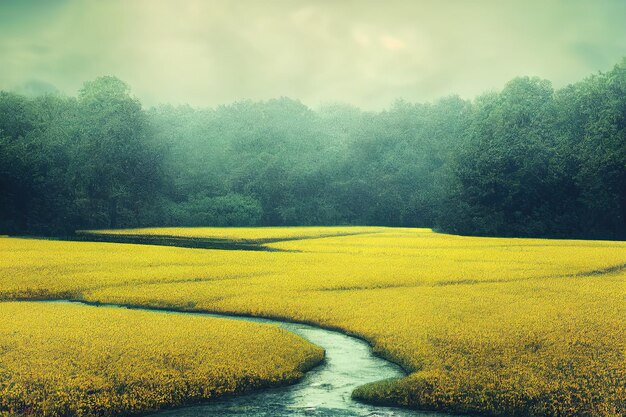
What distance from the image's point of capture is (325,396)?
1062 cm

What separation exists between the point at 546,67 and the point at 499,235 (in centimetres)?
3596

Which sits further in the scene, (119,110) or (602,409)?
(119,110)

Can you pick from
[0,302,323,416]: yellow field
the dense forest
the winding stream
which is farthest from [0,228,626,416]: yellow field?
the dense forest

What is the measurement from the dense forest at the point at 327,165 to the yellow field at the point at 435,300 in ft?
80.2

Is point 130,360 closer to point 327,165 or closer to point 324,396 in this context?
point 324,396

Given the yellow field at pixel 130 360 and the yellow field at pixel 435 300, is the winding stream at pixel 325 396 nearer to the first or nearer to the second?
the yellow field at pixel 130 360

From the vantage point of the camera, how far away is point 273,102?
10088cm

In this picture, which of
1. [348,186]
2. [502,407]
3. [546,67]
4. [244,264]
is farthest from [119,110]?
[502,407]

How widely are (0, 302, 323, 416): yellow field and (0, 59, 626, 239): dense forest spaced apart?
5145cm

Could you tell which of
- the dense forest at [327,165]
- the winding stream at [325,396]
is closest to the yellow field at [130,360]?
the winding stream at [325,396]

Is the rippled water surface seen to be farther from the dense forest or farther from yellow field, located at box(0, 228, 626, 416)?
the dense forest

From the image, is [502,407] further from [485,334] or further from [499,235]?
[499,235]

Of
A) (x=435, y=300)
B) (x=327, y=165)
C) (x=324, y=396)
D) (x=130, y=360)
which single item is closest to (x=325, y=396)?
(x=324, y=396)

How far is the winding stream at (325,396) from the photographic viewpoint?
9.76 metres
